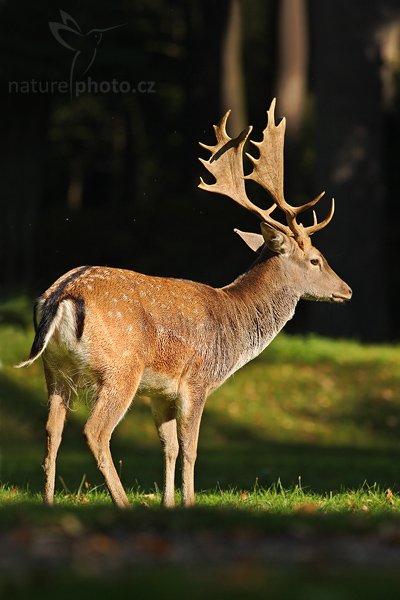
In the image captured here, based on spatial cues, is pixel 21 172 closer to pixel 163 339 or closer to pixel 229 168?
pixel 229 168

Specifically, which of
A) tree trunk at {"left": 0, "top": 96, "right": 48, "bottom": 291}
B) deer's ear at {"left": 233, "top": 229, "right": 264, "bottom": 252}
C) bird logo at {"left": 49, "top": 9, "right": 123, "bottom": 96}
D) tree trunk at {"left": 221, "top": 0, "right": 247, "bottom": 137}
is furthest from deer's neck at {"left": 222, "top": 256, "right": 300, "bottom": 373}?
tree trunk at {"left": 221, "top": 0, "right": 247, "bottom": 137}

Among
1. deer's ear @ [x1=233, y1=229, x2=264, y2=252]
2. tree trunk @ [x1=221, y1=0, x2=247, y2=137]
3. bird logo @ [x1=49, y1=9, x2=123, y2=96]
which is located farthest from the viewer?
tree trunk @ [x1=221, y1=0, x2=247, y2=137]

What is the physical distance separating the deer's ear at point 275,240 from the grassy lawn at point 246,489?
1913mm

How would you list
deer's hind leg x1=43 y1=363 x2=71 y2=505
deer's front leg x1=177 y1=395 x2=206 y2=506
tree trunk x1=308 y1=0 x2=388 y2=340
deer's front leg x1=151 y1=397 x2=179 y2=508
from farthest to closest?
tree trunk x1=308 y1=0 x2=388 y2=340 → deer's front leg x1=151 y1=397 x2=179 y2=508 → deer's front leg x1=177 y1=395 x2=206 y2=506 → deer's hind leg x1=43 y1=363 x2=71 y2=505

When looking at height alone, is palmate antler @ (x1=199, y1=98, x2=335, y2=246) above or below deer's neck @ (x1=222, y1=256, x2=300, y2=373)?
above

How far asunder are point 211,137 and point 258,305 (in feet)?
55.9

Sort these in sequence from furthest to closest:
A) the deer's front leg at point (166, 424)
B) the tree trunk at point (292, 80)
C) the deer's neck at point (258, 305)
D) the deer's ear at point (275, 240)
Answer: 1. the tree trunk at point (292, 80)
2. the deer's ear at point (275, 240)
3. the deer's neck at point (258, 305)
4. the deer's front leg at point (166, 424)

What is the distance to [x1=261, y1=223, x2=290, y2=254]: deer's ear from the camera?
10109 millimetres

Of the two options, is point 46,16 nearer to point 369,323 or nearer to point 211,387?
point 369,323

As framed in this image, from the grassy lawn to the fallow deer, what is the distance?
0.33 meters

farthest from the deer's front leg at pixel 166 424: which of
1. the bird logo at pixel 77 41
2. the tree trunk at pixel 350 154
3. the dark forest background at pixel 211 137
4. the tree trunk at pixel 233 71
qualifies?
the tree trunk at pixel 233 71

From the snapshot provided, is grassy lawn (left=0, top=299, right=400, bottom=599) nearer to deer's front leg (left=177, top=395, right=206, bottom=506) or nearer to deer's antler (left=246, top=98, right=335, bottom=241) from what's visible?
deer's front leg (left=177, top=395, right=206, bottom=506)

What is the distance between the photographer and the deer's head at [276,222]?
10289 mm

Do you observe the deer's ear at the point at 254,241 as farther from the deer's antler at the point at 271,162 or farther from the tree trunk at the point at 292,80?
the tree trunk at the point at 292,80
